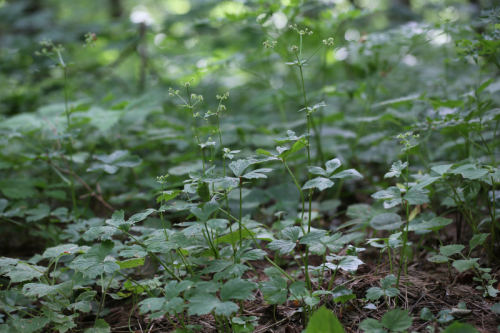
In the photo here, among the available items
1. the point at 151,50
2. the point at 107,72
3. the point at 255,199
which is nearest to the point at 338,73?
the point at 151,50

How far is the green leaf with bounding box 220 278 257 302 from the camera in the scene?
0.96m

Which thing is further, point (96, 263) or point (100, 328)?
point (100, 328)

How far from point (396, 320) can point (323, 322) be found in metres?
0.29

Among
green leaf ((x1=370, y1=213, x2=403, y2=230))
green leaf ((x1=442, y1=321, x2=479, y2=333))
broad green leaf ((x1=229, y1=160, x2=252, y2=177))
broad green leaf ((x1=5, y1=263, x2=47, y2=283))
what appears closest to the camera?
green leaf ((x1=442, y1=321, x2=479, y2=333))

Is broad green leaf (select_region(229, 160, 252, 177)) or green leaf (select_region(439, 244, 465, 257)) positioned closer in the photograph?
broad green leaf (select_region(229, 160, 252, 177))

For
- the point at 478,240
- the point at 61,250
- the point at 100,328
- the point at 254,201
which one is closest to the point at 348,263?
the point at 478,240

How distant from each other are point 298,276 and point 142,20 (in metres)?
3.32

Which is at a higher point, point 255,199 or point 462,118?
point 462,118

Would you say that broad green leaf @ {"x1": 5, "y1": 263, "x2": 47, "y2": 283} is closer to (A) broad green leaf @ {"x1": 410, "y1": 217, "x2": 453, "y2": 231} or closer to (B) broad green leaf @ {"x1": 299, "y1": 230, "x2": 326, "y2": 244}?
(B) broad green leaf @ {"x1": 299, "y1": 230, "x2": 326, "y2": 244}

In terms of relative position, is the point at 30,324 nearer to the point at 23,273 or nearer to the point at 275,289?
the point at 23,273

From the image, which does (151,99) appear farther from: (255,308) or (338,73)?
(338,73)

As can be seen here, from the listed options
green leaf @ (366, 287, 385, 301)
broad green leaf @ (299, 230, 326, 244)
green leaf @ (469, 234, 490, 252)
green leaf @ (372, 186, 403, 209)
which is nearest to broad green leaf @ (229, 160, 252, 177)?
broad green leaf @ (299, 230, 326, 244)

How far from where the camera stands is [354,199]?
261 cm

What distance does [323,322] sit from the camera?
92cm
